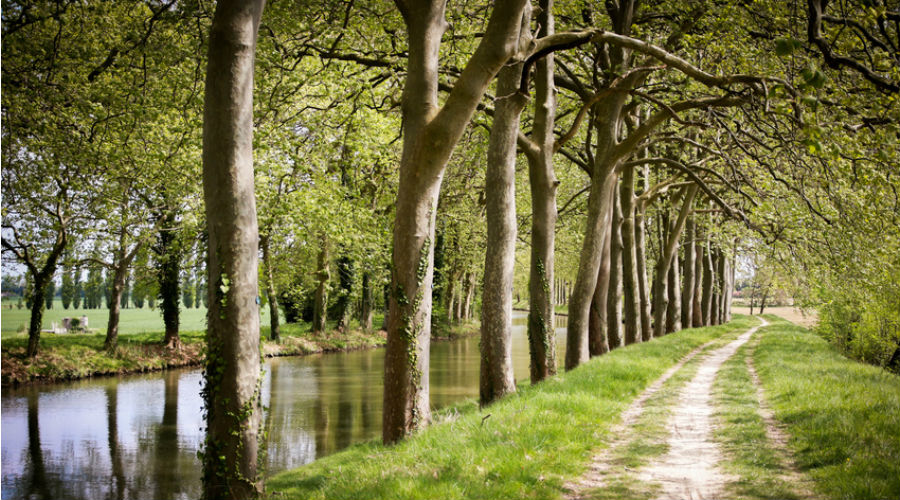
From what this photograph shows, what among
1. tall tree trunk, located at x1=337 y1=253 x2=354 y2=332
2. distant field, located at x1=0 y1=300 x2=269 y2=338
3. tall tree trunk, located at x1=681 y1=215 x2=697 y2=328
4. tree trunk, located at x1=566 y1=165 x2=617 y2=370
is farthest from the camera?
tall tree trunk, located at x1=337 y1=253 x2=354 y2=332

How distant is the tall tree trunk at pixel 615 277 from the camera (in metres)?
19.7

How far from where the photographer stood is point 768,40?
10.7 m

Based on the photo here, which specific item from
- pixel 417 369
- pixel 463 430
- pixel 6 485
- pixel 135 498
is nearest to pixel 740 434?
pixel 463 430

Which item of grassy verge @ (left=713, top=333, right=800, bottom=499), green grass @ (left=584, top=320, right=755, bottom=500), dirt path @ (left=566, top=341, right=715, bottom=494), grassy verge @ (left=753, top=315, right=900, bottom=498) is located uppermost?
grassy verge @ (left=753, top=315, right=900, bottom=498)

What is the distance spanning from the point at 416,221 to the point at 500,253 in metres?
3.42

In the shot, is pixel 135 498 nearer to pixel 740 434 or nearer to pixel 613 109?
pixel 740 434

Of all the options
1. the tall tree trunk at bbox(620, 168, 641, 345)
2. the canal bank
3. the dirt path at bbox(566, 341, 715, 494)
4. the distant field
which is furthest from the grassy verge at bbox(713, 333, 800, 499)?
the canal bank

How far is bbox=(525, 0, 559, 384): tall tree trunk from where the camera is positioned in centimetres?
1337

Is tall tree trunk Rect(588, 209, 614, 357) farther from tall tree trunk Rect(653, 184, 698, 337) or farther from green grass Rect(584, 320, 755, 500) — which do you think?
tall tree trunk Rect(653, 184, 698, 337)

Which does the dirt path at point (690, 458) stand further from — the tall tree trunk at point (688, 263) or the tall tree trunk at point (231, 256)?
the tall tree trunk at point (688, 263)

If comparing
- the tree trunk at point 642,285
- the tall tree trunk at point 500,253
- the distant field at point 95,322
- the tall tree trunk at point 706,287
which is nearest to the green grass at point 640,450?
the tall tree trunk at point 500,253

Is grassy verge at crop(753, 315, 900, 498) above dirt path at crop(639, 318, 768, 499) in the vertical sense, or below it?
above

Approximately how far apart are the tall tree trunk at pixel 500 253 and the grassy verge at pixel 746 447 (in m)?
3.54

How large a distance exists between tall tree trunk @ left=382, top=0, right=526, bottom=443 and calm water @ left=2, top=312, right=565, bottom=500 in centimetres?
180
